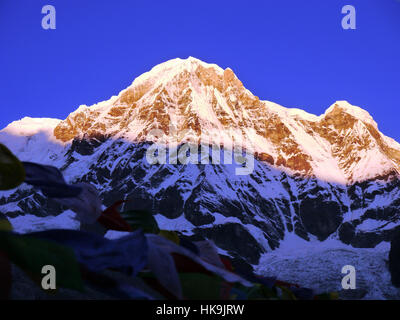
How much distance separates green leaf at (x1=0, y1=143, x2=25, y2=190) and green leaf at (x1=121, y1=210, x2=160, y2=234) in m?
1.07

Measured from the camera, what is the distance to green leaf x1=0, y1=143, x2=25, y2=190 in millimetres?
2926

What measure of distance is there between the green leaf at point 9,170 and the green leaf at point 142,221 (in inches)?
42.0

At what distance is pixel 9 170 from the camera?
118 inches

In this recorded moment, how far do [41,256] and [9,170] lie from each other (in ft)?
2.00

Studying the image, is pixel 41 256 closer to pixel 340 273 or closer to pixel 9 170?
pixel 9 170

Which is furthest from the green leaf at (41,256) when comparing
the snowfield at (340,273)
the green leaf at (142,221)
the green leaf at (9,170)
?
the snowfield at (340,273)

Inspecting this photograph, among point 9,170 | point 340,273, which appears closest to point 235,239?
point 340,273

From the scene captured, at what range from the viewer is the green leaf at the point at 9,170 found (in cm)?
293

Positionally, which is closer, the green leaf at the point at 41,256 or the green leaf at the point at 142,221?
the green leaf at the point at 41,256

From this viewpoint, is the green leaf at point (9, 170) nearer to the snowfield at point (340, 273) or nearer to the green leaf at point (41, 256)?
the green leaf at point (41, 256)

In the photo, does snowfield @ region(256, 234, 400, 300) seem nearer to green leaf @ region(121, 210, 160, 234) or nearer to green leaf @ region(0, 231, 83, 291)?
green leaf @ region(121, 210, 160, 234)
